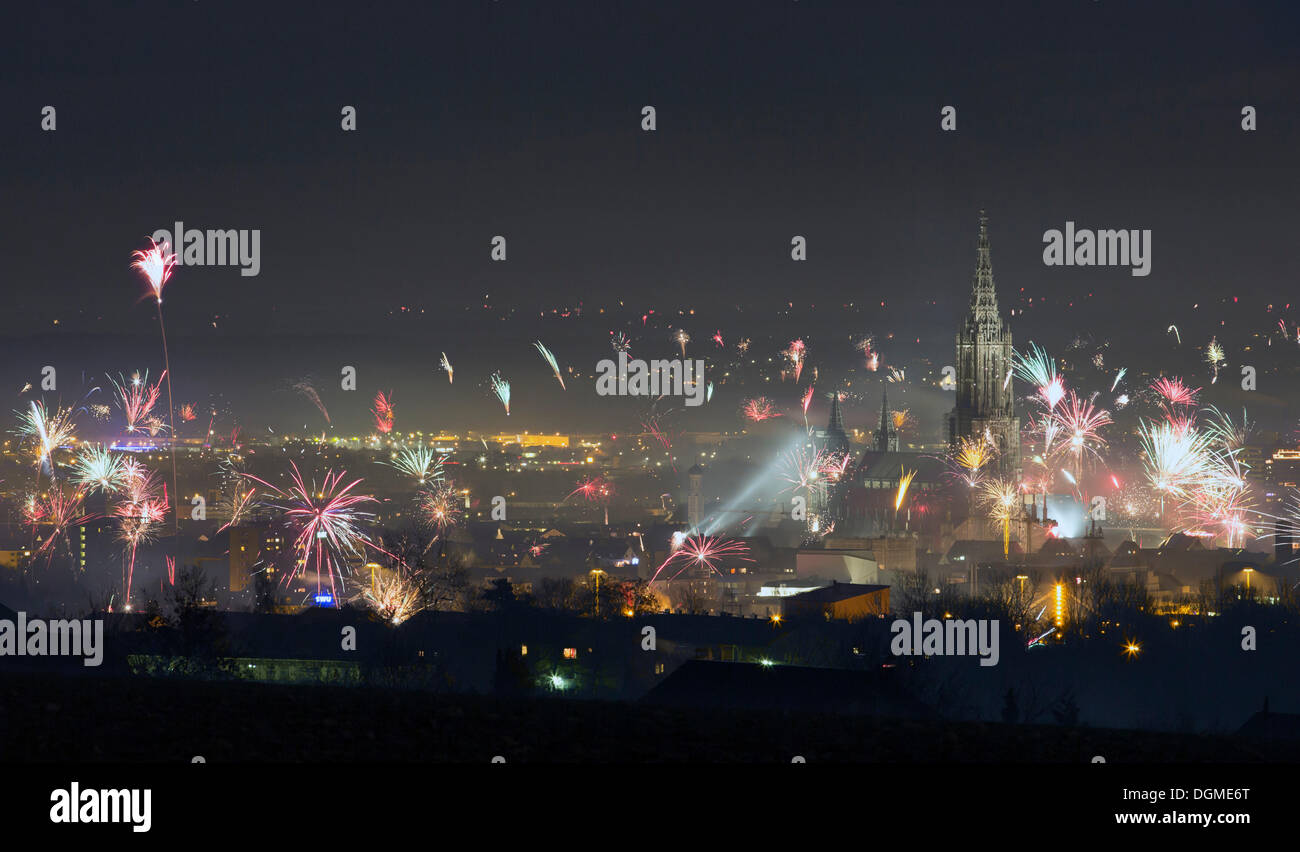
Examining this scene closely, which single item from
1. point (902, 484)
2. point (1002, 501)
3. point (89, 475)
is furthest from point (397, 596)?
point (902, 484)

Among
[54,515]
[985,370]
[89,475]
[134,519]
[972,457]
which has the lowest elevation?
[134,519]

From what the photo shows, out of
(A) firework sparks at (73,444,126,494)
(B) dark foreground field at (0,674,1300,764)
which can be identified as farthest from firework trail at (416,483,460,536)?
(B) dark foreground field at (0,674,1300,764)

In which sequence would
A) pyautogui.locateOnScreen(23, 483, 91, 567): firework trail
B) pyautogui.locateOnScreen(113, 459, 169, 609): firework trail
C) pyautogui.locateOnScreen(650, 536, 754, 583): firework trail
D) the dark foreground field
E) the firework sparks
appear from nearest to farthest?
the dark foreground field, pyautogui.locateOnScreen(113, 459, 169, 609): firework trail, pyautogui.locateOnScreen(650, 536, 754, 583): firework trail, pyautogui.locateOnScreen(23, 483, 91, 567): firework trail, the firework sparks

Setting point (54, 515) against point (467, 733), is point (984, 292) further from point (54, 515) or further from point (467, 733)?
point (467, 733)

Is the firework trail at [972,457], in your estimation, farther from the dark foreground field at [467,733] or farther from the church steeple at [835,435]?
the dark foreground field at [467,733]

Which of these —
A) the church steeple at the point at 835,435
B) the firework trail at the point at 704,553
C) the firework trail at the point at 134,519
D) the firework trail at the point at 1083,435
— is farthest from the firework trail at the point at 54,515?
the firework trail at the point at 1083,435

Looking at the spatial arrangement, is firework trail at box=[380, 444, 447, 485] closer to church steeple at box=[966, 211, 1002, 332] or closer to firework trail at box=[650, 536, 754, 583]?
firework trail at box=[650, 536, 754, 583]
